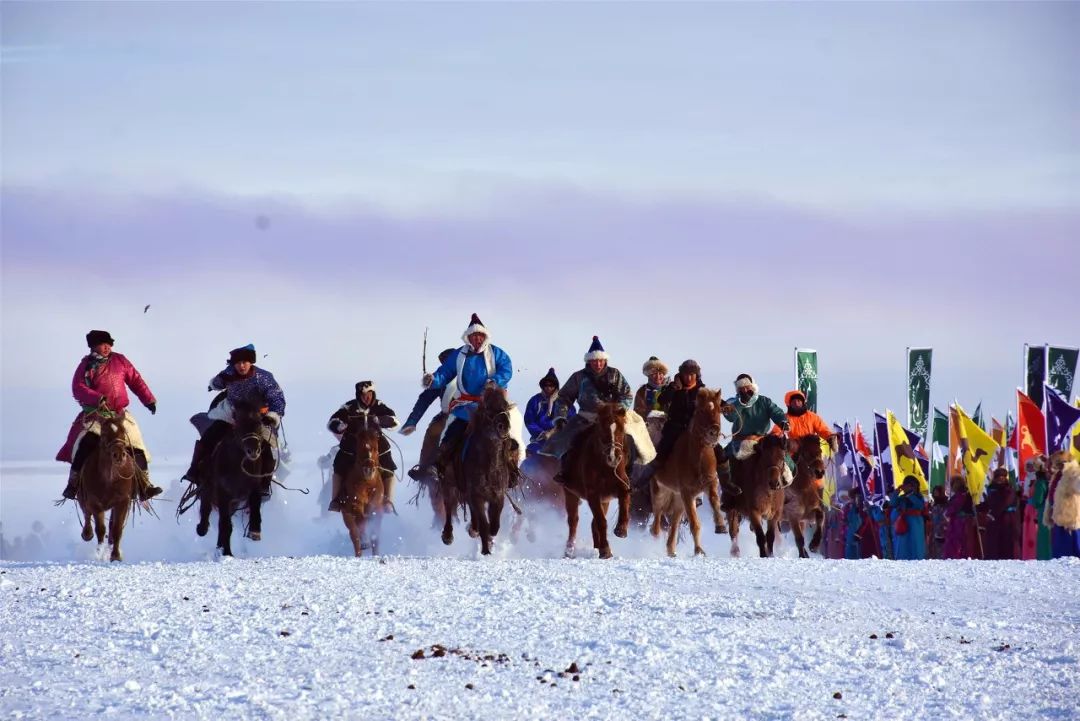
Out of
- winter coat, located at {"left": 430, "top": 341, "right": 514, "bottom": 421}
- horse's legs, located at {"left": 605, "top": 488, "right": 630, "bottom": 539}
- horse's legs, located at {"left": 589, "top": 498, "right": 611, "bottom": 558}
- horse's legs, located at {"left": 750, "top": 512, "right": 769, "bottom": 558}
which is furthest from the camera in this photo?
horse's legs, located at {"left": 750, "top": 512, "right": 769, "bottom": 558}

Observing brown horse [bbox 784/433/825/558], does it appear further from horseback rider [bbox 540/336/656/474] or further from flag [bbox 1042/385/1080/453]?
flag [bbox 1042/385/1080/453]

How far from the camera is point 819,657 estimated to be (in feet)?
39.0

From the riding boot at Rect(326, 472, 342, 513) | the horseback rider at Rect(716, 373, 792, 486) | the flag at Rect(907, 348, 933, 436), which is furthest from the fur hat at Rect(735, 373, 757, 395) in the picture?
the flag at Rect(907, 348, 933, 436)

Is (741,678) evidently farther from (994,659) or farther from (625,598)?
(625,598)

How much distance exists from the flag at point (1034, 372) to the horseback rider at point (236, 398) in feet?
64.4

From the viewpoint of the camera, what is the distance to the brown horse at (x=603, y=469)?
19.1m

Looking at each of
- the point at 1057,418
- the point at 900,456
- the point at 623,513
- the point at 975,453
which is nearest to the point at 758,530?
the point at 623,513

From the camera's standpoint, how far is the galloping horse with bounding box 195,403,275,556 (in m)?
19.6

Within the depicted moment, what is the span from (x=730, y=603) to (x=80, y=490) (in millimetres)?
9638

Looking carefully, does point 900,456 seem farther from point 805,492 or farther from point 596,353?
point 596,353

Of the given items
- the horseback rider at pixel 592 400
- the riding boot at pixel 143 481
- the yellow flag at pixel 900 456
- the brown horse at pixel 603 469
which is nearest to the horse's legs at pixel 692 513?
the horseback rider at pixel 592 400

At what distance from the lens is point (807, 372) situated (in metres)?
40.9

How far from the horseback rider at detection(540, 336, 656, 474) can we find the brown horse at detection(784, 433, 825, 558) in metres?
3.96

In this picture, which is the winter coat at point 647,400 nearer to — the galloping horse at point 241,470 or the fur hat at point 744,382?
the fur hat at point 744,382
